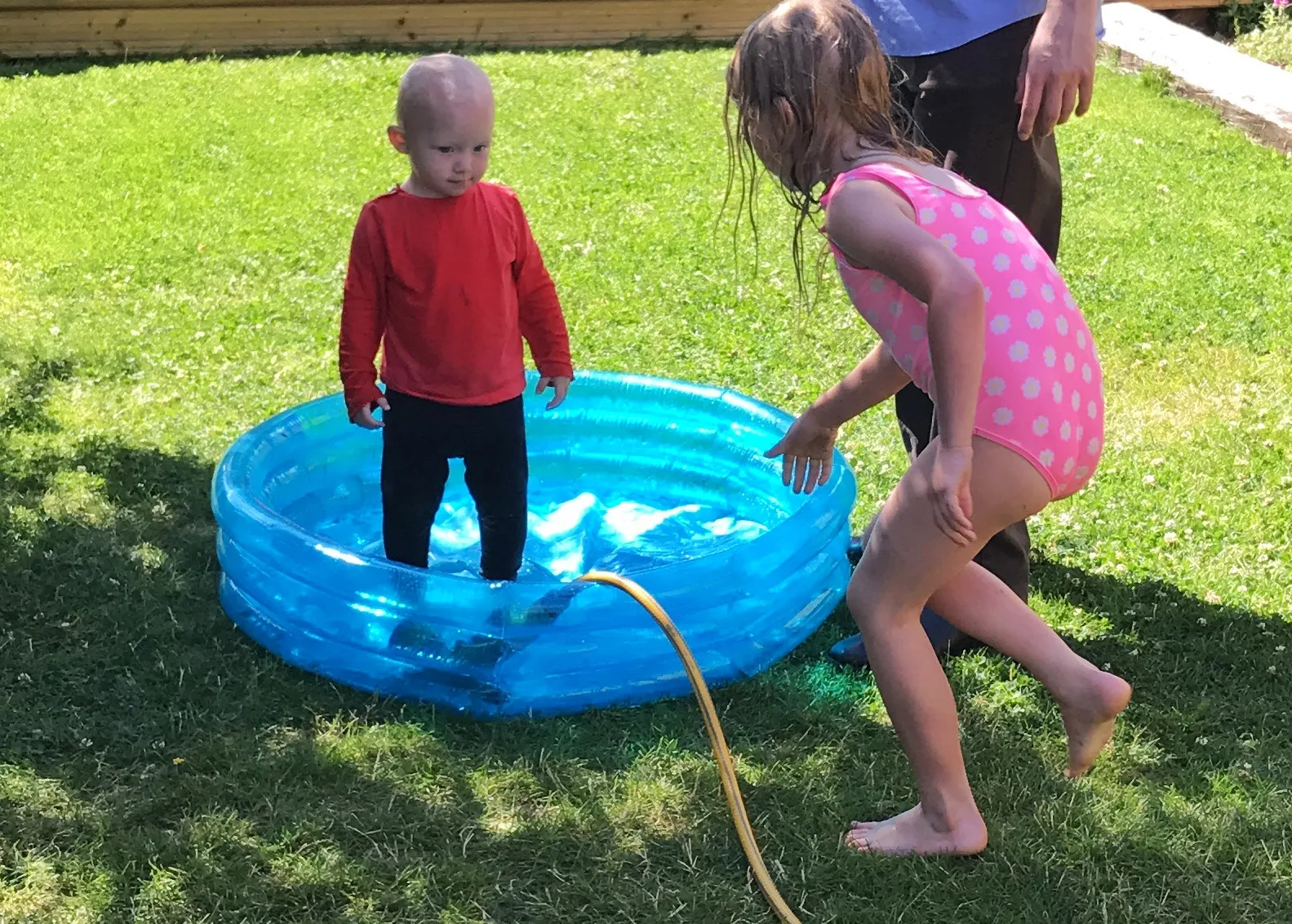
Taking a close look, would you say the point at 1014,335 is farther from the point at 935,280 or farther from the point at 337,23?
the point at 337,23

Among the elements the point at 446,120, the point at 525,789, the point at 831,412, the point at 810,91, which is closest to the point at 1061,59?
the point at 810,91

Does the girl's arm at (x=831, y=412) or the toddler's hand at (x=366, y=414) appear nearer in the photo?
the girl's arm at (x=831, y=412)

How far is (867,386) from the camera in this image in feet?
9.23

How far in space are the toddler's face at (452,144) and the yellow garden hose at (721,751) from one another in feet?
3.21

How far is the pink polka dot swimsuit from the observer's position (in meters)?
2.40

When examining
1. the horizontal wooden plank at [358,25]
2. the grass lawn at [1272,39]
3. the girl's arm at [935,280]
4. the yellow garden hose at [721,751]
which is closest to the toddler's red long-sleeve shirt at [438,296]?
the yellow garden hose at [721,751]

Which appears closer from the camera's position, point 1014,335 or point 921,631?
point 1014,335

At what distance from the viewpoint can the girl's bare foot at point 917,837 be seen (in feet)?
8.71

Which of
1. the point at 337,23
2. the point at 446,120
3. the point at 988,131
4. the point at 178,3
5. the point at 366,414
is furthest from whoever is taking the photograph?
the point at 337,23

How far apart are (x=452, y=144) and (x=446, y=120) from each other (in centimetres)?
6

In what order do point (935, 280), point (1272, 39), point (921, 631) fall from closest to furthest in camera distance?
1. point (935, 280)
2. point (921, 631)
3. point (1272, 39)

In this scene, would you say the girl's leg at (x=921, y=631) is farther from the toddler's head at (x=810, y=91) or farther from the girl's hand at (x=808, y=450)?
the toddler's head at (x=810, y=91)

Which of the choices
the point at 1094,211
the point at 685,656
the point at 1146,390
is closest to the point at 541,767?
the point at 685,656

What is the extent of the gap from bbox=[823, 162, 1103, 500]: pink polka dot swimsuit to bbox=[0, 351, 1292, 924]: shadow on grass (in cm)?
80
